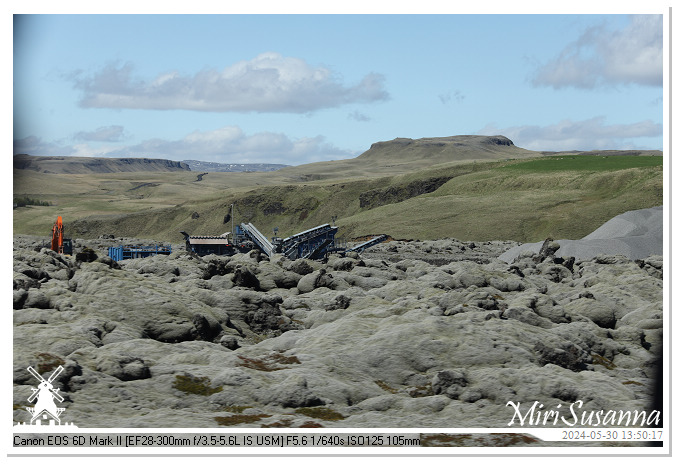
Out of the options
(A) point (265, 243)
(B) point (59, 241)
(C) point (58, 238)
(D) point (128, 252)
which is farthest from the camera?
(D) point (128, 252)

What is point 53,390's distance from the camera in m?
31.4

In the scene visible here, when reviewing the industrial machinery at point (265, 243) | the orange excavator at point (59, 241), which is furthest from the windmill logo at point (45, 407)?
the orange excavator at point (59, 241)

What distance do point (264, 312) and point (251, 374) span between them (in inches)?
875

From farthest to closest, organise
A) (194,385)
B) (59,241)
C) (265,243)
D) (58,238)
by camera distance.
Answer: (58,238) < (59,241) < (265,243) < (194,385)

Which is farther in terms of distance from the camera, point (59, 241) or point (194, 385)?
point (59, 241)

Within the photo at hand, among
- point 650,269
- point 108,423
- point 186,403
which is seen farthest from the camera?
point 650,269

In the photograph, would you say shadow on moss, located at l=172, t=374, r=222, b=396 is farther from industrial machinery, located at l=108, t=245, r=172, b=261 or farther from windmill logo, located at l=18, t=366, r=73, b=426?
industrial machinery, located at l=108, t=245, r=172, b=261

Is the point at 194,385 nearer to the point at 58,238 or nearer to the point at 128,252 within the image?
the point at 58,238
